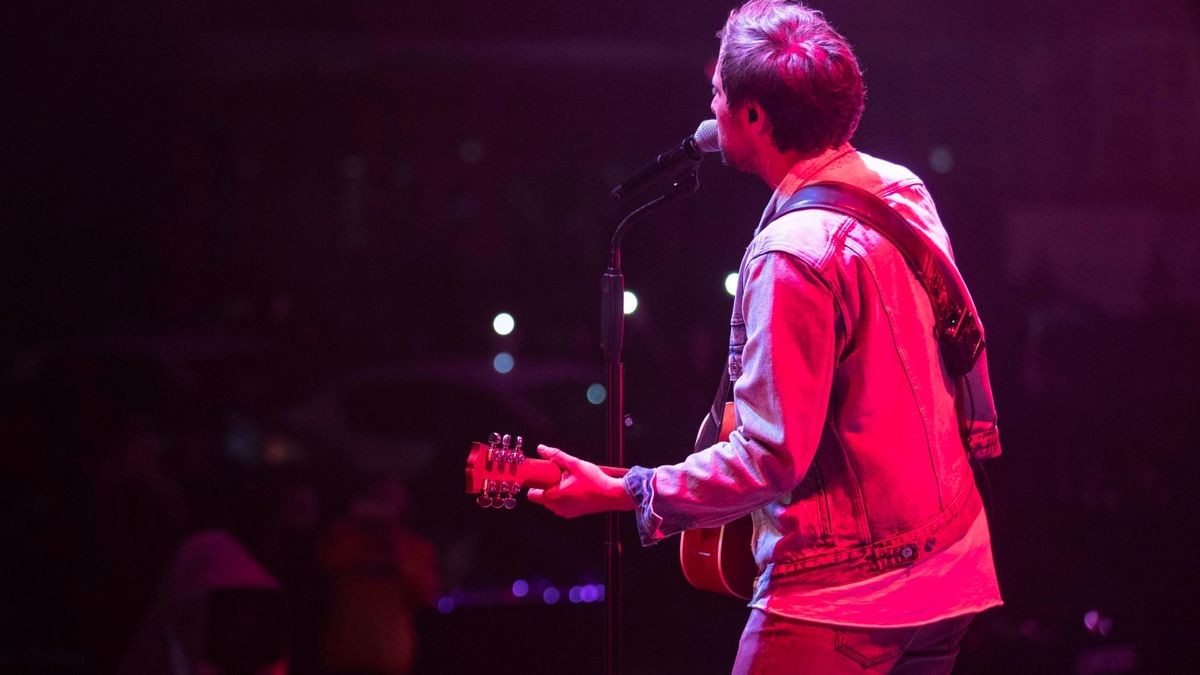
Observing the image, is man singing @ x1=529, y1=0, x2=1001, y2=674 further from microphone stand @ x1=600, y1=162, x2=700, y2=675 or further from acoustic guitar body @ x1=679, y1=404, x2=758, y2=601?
microphone stand @ x1=600, y1=162, x2=700, y2=675

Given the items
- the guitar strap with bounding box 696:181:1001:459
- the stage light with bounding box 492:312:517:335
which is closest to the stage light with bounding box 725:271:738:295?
the stage light with bounding box 492:312:517:335

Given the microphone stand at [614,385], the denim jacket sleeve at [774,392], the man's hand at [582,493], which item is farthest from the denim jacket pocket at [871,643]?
the microphone stand at [614,385]

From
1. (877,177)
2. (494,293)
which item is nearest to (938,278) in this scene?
(877,177)

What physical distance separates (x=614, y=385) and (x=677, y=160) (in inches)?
17.4

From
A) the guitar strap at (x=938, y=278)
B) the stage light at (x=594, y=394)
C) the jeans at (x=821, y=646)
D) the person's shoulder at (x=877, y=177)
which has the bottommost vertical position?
the jeans at (x=821, y=646)

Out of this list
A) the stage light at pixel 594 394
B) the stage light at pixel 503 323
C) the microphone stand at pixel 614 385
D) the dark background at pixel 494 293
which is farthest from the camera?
the stage light at pixel 503 323

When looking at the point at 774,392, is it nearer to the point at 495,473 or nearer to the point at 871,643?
the point at 871,643

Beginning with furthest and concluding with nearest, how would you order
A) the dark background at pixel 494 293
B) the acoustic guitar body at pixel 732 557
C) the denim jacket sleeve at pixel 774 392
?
the dark background at pixel 494 293 → the acoustic guitar body at pixel 732 557 → the denim jacket sleeve at pixel 774 392

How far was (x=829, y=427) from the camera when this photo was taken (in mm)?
1564

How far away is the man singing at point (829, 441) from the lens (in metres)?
1.46

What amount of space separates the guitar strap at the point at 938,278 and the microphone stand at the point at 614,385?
17.1 inches

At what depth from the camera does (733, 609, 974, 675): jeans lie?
1509 mm

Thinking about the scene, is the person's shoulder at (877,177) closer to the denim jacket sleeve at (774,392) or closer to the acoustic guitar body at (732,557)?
Answer: the denim jacket sleeve at (774,392)

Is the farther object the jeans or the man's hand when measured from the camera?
the man's hand
